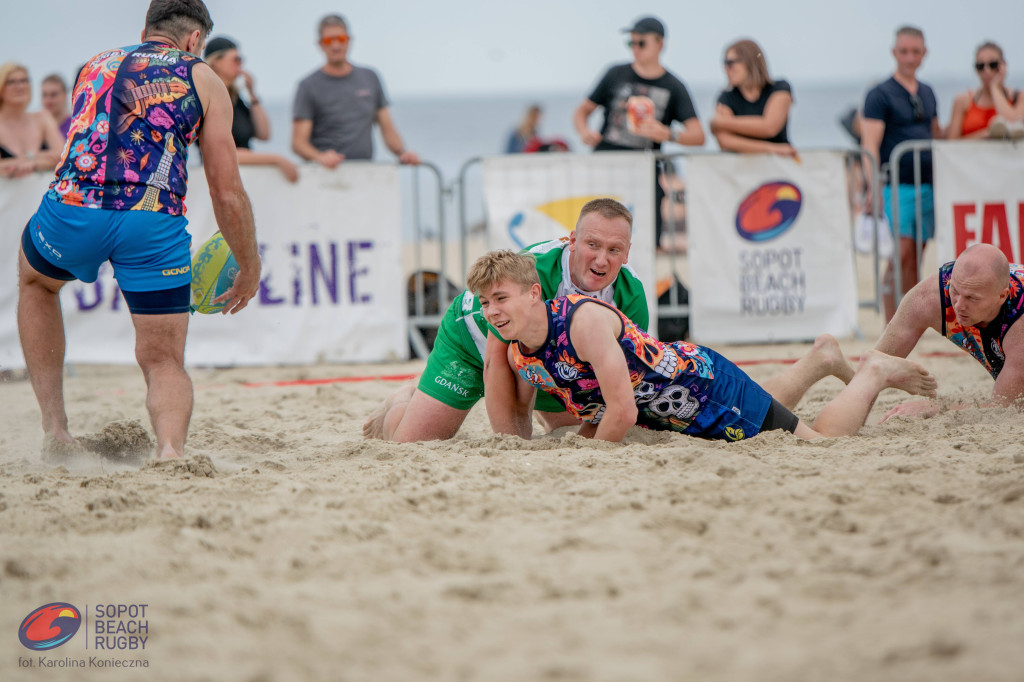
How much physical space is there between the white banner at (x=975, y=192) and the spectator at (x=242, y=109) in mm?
4863

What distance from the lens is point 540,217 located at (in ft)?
22.2

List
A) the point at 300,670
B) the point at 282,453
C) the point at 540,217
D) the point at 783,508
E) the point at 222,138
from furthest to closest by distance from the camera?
the point at 540,217, the point at 282,453, the point at 222,138, the point at 783,508, the point at 300,670

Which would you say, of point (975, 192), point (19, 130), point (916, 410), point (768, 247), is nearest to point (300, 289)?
point (19, 130)

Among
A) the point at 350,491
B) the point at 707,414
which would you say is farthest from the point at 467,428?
the point at 350,491

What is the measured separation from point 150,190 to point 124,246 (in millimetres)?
230

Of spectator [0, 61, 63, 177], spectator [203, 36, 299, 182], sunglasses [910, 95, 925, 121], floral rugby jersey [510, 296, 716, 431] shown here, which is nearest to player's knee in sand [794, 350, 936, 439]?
floral rugby jersey [510, 296, 716, 431]

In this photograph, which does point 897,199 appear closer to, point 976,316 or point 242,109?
point 976,316

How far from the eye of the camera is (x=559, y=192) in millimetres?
6766

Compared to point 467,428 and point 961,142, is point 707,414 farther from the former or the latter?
point 961,142

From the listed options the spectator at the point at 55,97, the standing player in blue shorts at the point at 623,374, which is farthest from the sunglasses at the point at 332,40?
the standing player in blue shorts at the point at 623,374

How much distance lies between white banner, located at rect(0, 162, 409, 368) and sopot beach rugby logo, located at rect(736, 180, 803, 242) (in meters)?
2.61

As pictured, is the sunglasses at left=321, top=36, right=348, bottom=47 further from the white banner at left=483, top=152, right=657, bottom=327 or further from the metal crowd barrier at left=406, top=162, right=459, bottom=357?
the white banner at left=483, top=152, right=657, bottom=327

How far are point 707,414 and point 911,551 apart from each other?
1.54 metres

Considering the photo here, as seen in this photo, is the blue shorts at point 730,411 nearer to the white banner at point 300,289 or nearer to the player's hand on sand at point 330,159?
the white banner at point 300,289
